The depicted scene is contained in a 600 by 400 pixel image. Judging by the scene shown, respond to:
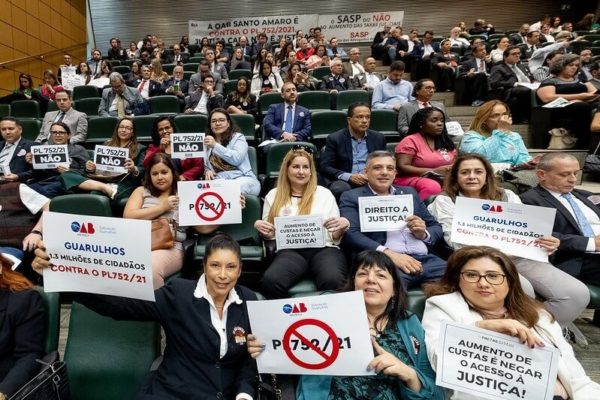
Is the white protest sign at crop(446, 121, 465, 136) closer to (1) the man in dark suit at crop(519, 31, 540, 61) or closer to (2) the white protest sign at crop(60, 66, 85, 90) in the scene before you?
(1) the man in dark suit at crop(519, 31, 540, 61)

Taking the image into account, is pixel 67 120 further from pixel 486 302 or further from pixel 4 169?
pixel 486 302

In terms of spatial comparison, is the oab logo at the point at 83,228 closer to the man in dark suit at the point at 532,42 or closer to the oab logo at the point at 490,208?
the oab logo at the point at 490,208

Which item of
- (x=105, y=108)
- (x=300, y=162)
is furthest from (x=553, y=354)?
(x=105, y=108)

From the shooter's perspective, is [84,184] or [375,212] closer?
[375,212]

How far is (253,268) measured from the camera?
2342 millimetres

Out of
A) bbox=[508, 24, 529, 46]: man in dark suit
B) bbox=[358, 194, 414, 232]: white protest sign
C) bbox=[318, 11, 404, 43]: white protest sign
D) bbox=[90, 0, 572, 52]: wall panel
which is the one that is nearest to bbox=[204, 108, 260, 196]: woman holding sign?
bbox=[358, 194, 414, 232]: white protest sign

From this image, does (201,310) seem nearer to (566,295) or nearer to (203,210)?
(203,210)

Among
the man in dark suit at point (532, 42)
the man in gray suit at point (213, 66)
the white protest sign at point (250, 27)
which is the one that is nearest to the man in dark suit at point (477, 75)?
the man in dark suit at point (532, 42)

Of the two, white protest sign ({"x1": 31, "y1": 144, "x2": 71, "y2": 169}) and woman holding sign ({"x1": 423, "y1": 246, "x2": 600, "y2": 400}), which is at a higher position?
white protest sign ({"x1": 31, "y1": 144, "x2": 71, "y2": 169})

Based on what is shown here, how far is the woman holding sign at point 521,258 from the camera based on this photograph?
1808mm

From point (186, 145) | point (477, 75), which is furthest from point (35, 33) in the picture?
point (477, 75)

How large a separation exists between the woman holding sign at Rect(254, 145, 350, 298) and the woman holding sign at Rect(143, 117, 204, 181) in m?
0.99

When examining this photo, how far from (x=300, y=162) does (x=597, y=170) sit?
3.01 metres

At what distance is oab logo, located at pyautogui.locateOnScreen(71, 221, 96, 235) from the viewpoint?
133 cm
